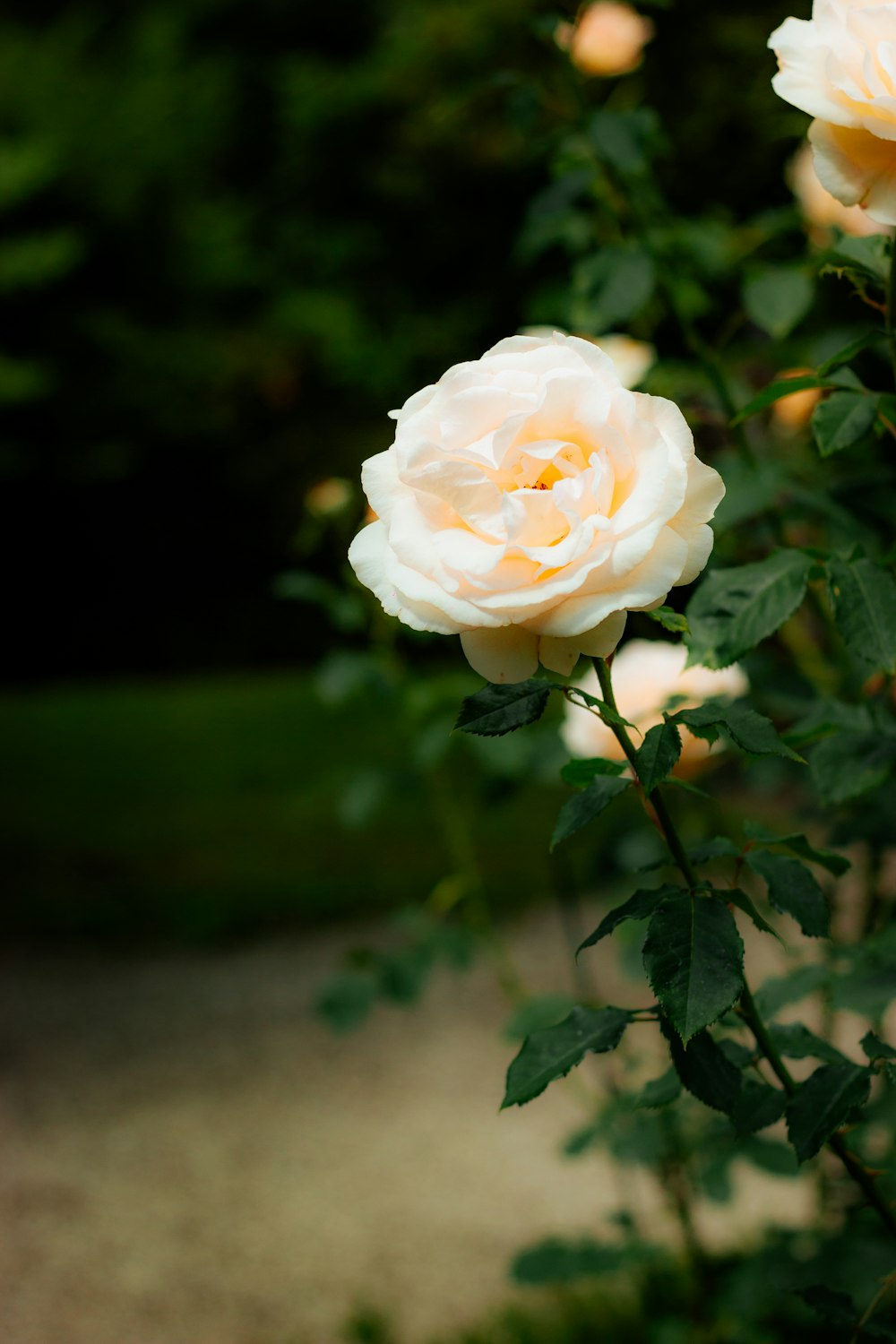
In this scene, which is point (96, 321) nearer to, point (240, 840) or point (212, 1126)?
point (240, 840)

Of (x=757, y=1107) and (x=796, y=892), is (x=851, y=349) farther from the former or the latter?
(x=757, y=1107)

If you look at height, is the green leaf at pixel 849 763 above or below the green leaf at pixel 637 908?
below

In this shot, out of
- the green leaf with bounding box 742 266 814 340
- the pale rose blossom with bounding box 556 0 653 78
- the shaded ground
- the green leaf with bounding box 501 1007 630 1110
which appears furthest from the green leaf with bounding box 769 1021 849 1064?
the shaded ground

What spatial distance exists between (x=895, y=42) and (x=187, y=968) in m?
4.02

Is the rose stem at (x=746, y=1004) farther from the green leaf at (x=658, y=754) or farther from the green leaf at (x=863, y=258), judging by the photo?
the green leaf at (x=863, y=258)

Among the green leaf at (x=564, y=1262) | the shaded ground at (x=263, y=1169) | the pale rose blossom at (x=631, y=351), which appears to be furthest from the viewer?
the shaded ground at (x=263, y=1169)

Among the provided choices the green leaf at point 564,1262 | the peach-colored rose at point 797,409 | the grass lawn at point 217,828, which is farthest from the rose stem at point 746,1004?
the grass lawn at point 217,828

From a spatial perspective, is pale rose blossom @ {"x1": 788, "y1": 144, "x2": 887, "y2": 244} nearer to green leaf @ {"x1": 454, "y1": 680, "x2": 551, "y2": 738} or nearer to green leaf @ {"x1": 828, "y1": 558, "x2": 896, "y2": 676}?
green leaf @ {"x1": 828, "y1": 558, "x2": 896, "y2": 676}

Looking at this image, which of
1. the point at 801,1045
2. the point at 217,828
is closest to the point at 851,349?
the point at 801,1045

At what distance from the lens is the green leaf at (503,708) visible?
0.63 meters

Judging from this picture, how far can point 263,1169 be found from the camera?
2.82m

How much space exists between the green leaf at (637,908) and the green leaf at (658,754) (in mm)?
79

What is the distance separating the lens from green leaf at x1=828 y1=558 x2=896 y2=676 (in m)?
0.71

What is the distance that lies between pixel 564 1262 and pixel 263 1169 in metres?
1.41
